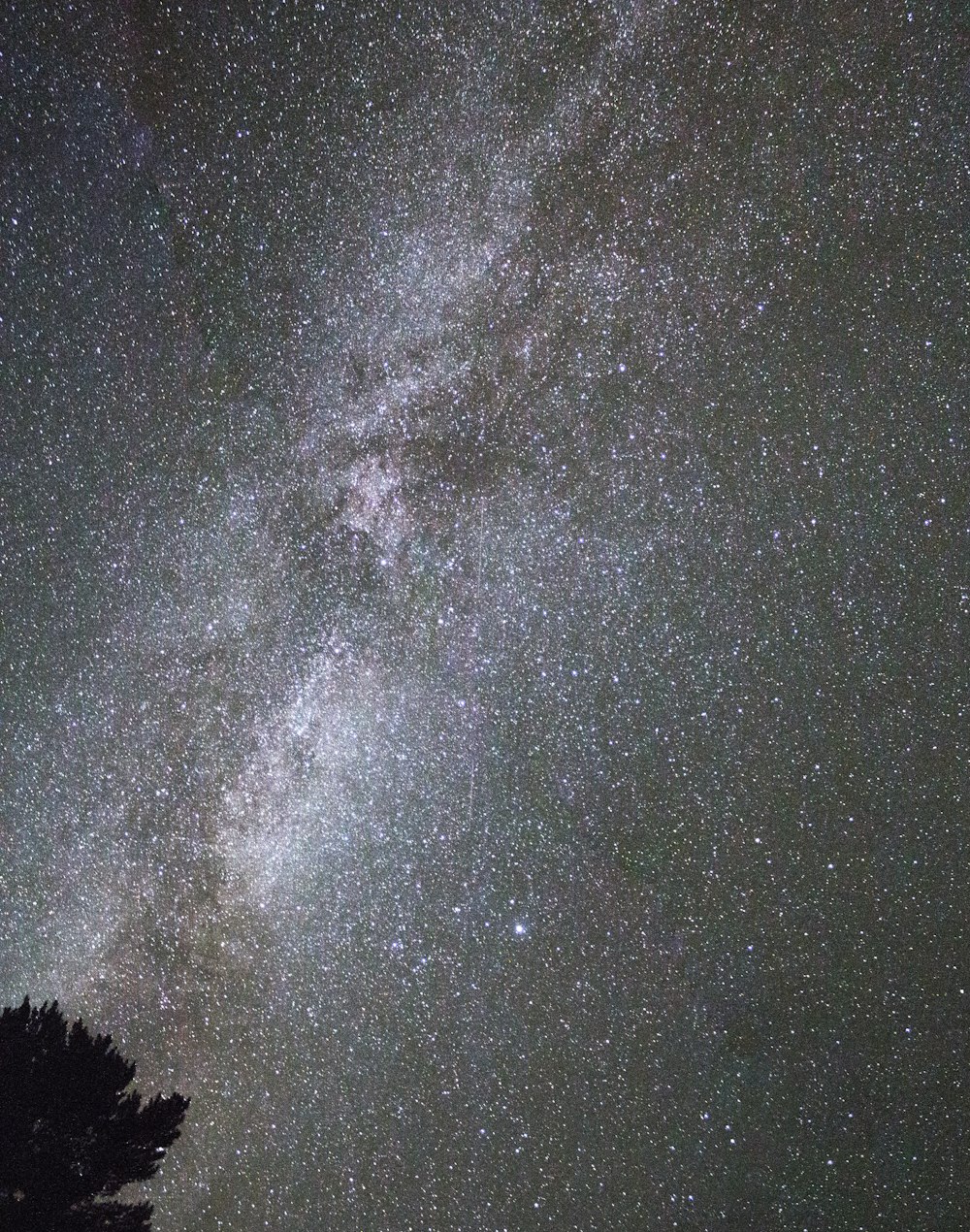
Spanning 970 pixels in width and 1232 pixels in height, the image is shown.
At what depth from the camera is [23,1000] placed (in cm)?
430

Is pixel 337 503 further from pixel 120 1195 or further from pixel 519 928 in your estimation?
pixel 120 1195

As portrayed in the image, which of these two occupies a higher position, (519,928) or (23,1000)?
(519,928)

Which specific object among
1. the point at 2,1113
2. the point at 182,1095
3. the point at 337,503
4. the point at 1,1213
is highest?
the point at 337,503

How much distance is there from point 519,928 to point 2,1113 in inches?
87.7

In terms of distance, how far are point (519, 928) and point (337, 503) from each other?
2.00m

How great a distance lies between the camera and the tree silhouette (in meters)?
3.54

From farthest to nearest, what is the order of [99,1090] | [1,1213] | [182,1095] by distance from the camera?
[182,1095] → [99,1090] → [1,1213]

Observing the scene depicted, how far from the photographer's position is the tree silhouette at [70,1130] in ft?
11.6

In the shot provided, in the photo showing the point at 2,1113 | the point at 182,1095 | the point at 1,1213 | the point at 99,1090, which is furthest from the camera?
the point at 182,1095

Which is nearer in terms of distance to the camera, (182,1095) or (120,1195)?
(120,1195)

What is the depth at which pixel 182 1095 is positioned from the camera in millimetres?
4242

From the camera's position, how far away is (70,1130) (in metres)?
3.75

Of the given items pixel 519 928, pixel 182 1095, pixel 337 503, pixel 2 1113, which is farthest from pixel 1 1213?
pixel 337 503

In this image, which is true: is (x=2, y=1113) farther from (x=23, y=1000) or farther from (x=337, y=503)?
(x=337, y=503)
